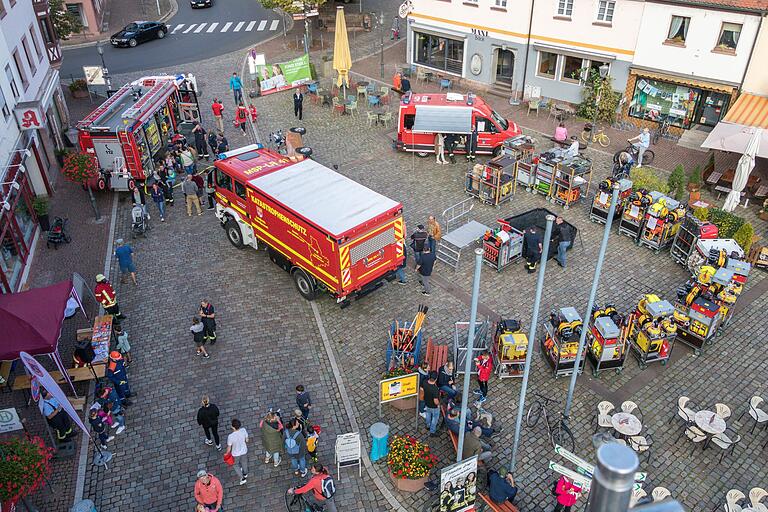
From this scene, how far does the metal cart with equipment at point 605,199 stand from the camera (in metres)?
21.3

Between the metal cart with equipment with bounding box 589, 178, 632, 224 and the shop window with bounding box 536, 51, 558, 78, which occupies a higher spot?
the shop window with bounding box 536, 51, 558, 78

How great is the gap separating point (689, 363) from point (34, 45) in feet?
94.9

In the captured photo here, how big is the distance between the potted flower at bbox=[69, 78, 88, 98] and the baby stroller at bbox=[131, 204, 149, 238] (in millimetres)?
16581

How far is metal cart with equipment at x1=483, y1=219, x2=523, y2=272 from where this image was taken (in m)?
19.1

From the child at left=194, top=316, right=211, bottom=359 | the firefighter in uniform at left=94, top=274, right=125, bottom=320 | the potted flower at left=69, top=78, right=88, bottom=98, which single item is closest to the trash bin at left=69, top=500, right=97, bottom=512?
the child at left=194, top=316, right=211, bottom=359

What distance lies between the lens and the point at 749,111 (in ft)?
81.1

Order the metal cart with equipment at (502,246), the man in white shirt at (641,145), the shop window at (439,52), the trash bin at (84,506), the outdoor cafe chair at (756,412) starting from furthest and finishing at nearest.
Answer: the shop window at (439,52)
the man in white shirt at (641,145)
the metal cart with equipment at (502,246)
the outdoor cafe chair at (756,412)
the trash bin at (84,506)

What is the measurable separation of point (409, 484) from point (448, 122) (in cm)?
1689

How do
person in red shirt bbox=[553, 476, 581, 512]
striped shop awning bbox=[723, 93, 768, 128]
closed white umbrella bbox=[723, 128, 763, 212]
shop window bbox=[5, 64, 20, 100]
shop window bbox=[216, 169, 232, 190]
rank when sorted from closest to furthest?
person in red shirt bbox=[553, 476, 581, 512]
shop window bbox=[216, 169, 232, 190]
closed white umbrella bbox=[723, 128, 763, 212]
shop window bbox=[5, 64, 20, 100]
striped shop awning bbox=[723, 93, 768, 128]

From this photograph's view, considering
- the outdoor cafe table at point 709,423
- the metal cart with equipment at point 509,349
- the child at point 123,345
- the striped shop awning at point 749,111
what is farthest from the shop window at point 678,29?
the child at point 123,345

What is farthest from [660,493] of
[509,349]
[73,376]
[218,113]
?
[218,113]

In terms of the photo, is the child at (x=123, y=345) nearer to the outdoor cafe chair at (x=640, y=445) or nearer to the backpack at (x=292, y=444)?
the backpack at (x=292, y=444)

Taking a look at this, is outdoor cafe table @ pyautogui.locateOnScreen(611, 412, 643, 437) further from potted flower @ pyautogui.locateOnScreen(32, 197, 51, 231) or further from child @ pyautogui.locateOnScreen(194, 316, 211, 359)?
potted flower @ pyautogui.locateOnScreen(32, 197, 51, 231)

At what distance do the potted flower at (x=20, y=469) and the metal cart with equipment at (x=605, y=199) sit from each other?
59.3 ft
